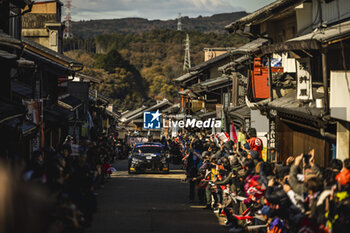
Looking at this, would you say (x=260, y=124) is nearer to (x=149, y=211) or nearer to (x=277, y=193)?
(x=149, y=211)

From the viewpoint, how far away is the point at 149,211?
19.7m

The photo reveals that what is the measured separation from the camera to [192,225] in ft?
56.6

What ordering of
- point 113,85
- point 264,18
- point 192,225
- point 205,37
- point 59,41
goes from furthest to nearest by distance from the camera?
1. point 205,37
2. point 113,85
3. point 59,41
4. point 264,18
5. point 192,225

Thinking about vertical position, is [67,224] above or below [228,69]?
below

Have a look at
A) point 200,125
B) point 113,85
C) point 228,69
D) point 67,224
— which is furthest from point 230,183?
point 113,85

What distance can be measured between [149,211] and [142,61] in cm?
15173

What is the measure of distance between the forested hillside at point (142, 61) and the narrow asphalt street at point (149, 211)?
82125 millimetres

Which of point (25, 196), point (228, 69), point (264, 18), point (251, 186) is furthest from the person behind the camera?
point (228, 69)

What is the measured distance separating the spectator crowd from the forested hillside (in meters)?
88.8

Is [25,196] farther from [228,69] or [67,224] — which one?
[228,69]

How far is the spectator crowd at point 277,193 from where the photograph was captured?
10882mm

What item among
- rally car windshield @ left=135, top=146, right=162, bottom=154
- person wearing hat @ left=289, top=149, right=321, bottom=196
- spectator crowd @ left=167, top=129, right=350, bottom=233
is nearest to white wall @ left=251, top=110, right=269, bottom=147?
rally car windshield @ left=135, top=146, right=162, bottom=154

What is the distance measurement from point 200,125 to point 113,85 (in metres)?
74.2

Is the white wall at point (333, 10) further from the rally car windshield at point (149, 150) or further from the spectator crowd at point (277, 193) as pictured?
the rally car windshield at point (149, 150)
